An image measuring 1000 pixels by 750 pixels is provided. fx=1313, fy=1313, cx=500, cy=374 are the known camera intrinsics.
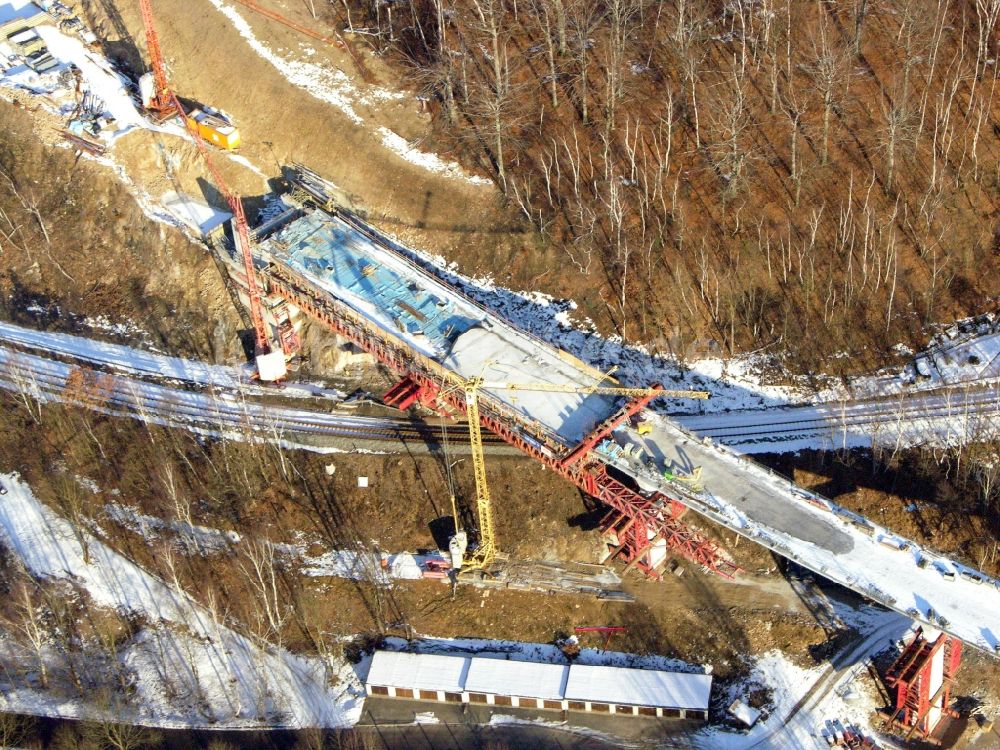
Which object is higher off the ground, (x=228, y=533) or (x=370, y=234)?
(x=370, y=234)

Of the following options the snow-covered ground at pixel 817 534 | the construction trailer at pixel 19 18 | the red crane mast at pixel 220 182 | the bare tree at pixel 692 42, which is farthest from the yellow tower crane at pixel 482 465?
the construction trailer at pixel 19 18

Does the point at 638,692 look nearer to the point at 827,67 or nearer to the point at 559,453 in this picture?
the point at 559,453

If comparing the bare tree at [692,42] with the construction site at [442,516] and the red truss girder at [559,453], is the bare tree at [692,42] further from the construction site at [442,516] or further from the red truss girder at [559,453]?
the red truss girder at [559,453]

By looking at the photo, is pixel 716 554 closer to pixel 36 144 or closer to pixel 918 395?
pixel 918 395

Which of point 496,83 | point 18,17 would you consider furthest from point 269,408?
point 18,17

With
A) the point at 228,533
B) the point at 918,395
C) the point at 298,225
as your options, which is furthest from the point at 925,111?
the point at 228,533

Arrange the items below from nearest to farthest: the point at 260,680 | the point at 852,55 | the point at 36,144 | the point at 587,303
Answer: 1. the point at 260,680
2. the point at 587,303
3. the point at 852,55
4. the point at 36,144
